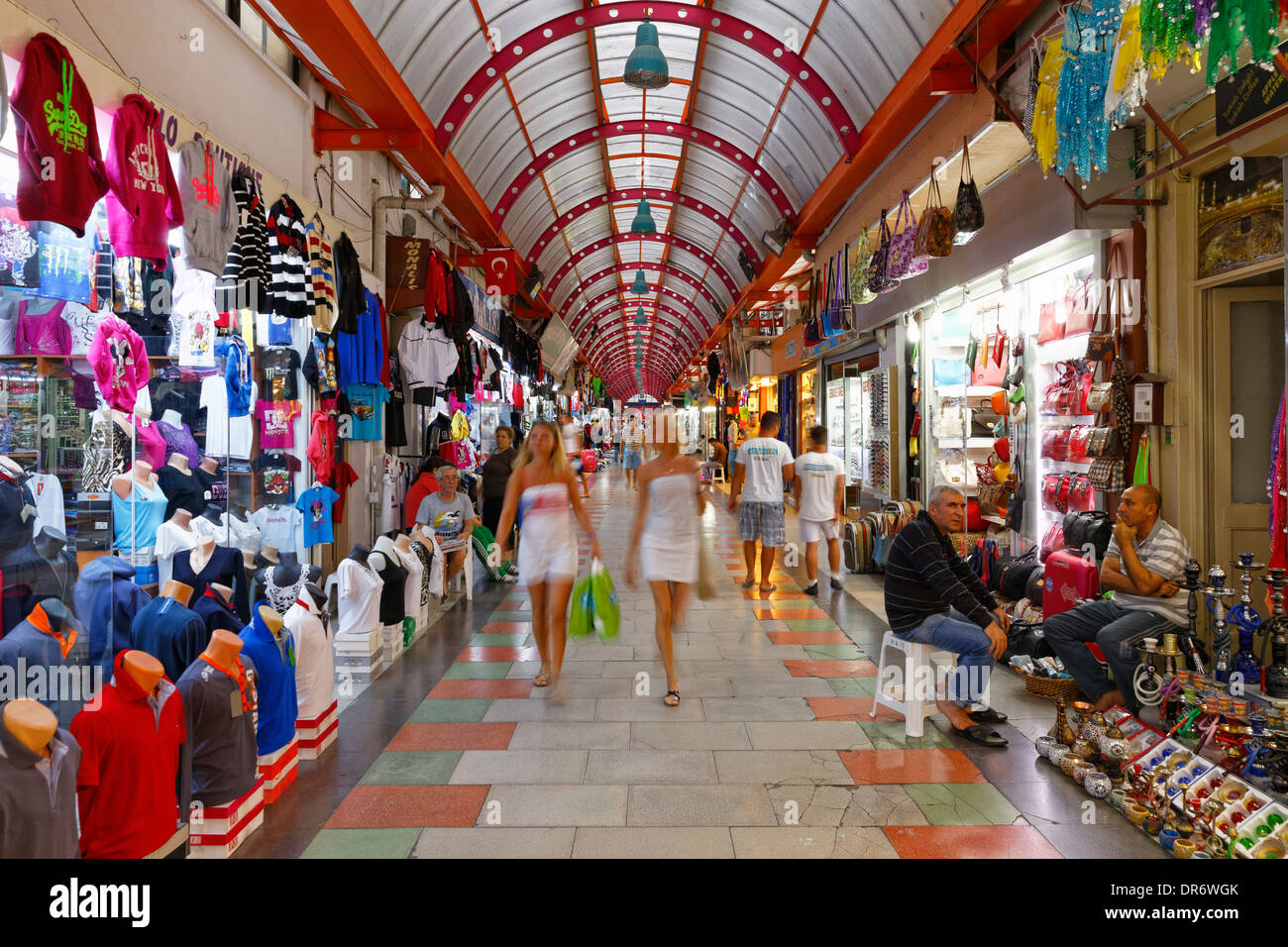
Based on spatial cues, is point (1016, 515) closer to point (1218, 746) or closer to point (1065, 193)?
point (1065, 193)

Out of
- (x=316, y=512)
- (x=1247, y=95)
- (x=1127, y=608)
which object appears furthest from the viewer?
(x=316, y=512)

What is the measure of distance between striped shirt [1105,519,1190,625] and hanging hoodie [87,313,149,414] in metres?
4.74

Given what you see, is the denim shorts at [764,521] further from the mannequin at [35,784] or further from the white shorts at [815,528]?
the mannequin at [35,784]

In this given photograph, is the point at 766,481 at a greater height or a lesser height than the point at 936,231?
lesser

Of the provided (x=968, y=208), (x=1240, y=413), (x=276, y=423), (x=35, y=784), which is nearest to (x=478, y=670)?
(x=276, y=423)

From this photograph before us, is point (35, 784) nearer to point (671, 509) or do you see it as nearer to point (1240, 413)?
A: point (671, 509)

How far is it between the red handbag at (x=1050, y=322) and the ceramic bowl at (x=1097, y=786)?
3.26 m

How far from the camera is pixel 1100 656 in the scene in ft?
13.6

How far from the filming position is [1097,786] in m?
3.15

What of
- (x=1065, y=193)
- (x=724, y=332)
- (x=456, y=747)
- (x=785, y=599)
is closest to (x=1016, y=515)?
(x=785, y=599)

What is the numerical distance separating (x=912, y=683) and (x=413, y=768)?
2.29m

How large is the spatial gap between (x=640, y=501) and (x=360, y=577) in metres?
1.69

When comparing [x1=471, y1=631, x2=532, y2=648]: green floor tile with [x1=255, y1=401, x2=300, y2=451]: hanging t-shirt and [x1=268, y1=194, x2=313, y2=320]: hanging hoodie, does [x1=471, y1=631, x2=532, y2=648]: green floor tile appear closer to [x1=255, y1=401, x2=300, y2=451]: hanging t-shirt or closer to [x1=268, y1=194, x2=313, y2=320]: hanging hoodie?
[x1=255, y1=401, x2=300, y2=451]: hanging t-shirt

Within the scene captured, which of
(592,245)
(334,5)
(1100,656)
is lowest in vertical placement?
(1100,656)
